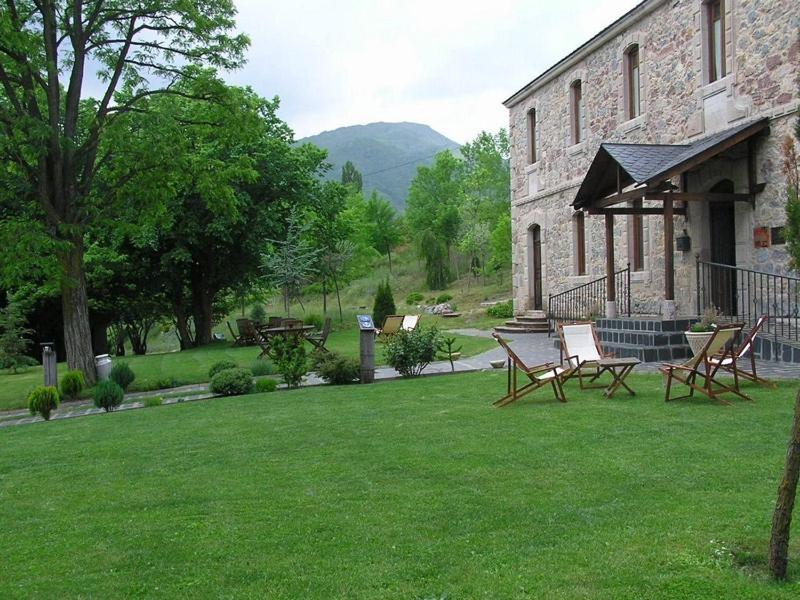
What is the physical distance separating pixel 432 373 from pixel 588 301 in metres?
6.26

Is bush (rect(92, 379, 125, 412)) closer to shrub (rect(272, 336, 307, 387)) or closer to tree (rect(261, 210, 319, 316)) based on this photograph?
shrub (rect(272, 336, 307, 387))

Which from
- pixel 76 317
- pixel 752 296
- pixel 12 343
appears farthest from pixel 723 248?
pixel 12 343

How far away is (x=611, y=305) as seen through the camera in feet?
43.8

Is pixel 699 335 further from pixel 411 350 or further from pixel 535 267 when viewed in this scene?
pixel 535 267

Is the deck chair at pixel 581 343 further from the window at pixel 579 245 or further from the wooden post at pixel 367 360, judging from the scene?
the window at pixel 579 245

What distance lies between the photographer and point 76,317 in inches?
524

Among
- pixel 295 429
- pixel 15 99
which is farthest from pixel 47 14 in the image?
pixel 295 429

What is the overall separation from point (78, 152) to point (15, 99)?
140 cm

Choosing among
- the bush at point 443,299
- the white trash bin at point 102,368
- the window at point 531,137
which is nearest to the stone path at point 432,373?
the white trash bin at point 102,368

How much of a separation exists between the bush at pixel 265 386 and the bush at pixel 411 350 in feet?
6.50

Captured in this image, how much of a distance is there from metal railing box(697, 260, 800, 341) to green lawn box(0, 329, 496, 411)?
4.97 meters

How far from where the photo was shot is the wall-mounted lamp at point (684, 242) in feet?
41.8

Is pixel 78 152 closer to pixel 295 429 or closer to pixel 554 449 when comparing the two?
pixel 295 429

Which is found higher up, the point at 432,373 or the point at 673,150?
the point at 673,150
